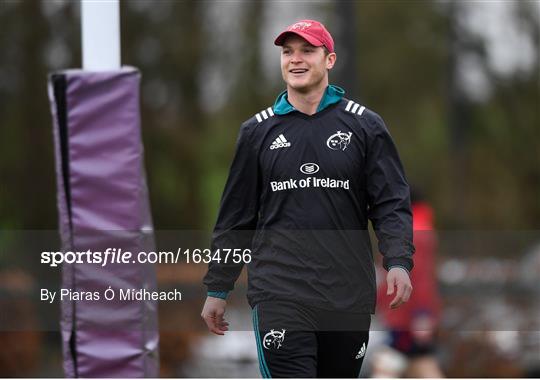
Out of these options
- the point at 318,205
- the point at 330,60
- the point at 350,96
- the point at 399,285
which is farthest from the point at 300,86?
the point at 350,96

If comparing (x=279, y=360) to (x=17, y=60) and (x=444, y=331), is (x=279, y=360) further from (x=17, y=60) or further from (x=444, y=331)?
(x=17, y=60)

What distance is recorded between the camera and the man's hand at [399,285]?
5.08 metres

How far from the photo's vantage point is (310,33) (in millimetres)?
5309

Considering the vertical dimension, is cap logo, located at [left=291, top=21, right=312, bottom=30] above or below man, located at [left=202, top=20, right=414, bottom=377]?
above

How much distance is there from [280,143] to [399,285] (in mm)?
920

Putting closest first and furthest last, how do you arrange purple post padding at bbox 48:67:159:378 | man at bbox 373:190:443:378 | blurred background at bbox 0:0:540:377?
purple post padding at bbox 48:67:159:378, man at bbox 373:190:443:378, blurred background at bbox 0:0:540:377

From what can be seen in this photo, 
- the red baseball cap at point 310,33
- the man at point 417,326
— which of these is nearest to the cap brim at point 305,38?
the red baseball cap at point 310,33

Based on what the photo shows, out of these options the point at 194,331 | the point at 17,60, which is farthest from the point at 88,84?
the point at 17,60

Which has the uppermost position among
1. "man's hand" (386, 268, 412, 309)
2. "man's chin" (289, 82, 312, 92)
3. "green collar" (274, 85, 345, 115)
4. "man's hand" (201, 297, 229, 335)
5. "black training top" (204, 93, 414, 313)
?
"man's chin" (289, 82, 312, 92)

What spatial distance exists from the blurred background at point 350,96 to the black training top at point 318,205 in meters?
4.94

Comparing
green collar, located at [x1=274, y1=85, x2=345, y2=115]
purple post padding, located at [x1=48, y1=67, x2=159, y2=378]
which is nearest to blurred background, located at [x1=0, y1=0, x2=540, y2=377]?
purple post padding, located at [x1=48, y1=67, x2=159, y2=378]

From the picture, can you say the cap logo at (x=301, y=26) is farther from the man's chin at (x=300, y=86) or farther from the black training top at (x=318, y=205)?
the black training top at (x=318, y=205)

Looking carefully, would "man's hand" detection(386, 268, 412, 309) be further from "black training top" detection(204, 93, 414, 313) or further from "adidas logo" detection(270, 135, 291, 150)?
"adidas logo" detection(270, 135, 291, 150)

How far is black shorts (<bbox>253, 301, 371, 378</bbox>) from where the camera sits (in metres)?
5.18
